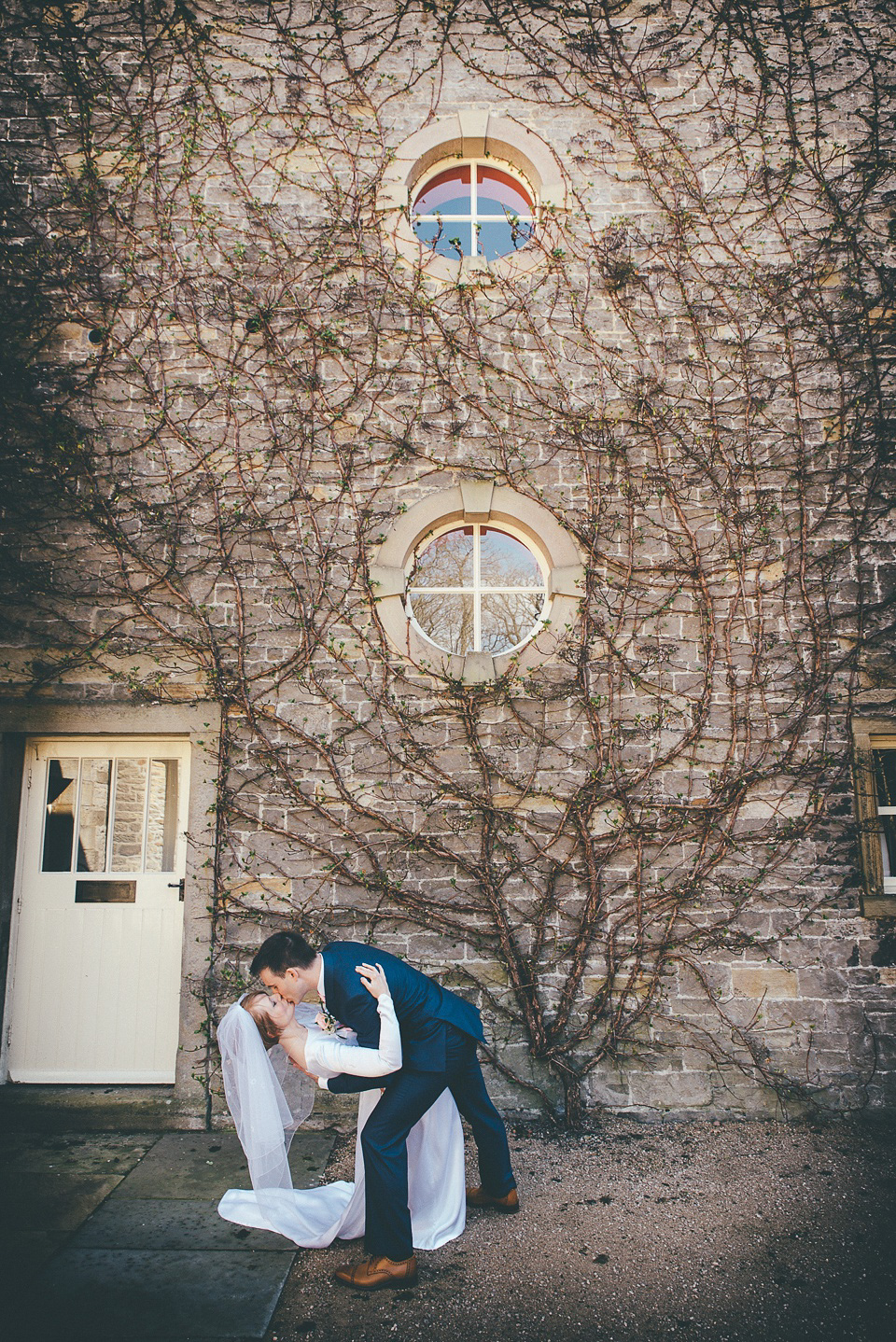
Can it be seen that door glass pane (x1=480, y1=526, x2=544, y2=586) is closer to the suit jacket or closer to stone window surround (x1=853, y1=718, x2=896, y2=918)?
stone window surround (x1=853, y1=718, x2=896, y2=918)

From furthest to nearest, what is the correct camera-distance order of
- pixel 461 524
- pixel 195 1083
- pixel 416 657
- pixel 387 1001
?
pixel 461 524
pixel 416 657
pixel 195 1083
pixel 387 1001

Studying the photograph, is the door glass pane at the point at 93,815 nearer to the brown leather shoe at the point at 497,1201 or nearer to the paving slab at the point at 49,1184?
the paving slab at the point at 49,1184

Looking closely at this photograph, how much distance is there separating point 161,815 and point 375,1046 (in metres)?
2.62

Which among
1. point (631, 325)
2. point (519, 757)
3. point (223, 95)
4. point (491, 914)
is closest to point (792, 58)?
point (631, 325)

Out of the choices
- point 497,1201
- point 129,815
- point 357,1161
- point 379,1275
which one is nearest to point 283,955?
point 357,1161

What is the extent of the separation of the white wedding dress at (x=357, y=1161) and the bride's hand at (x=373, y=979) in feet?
0.12

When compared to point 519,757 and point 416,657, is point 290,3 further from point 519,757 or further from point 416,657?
point 519,757

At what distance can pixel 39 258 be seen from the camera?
5398 mm

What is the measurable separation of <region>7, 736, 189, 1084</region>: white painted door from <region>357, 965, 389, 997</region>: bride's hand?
232cm

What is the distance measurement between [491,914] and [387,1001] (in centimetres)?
173

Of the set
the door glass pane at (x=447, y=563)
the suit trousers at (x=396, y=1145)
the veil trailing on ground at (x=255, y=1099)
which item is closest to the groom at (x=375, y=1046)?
the suit trousers at (x=396, y=1145)

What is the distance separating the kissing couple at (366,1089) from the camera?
3.09 m

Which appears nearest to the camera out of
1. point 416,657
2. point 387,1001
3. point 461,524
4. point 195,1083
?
point 387,1001

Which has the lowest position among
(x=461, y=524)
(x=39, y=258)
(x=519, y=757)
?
(x=519, y=757)
